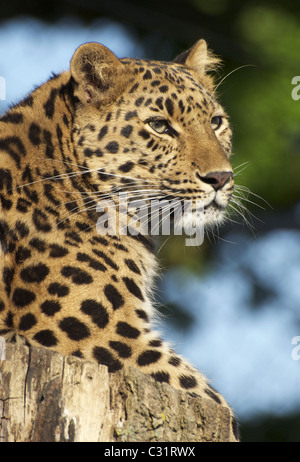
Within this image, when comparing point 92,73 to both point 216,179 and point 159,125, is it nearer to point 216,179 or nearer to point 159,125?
point 159,125

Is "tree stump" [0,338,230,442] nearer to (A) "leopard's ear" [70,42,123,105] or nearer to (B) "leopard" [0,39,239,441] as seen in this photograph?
(B) "leopard" [0,39,239,441]

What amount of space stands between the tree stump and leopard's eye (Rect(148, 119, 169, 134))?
249cm

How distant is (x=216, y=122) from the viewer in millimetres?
6828

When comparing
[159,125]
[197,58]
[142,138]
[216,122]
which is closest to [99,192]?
[142,138]

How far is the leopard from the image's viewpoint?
525cm

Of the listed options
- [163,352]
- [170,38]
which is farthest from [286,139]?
[163,352]

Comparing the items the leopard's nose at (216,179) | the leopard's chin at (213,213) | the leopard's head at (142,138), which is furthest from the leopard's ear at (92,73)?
the leopard's chin at (213,213)

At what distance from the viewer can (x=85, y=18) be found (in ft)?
37.1

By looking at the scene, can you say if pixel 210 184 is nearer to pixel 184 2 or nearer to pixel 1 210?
pixel 1 210

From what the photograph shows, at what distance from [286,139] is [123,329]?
19.7ft

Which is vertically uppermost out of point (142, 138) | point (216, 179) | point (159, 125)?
point (159, 125)

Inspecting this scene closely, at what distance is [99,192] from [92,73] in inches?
36.4

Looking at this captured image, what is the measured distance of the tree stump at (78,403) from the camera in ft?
13.1

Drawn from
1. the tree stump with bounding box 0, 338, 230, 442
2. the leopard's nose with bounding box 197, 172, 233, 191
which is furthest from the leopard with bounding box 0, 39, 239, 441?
the tree stump with bounding box 0, 338, 230, 442
